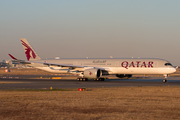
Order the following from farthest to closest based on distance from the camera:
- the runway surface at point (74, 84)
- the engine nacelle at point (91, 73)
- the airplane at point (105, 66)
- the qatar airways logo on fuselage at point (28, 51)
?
the qatar airways logo on fuselage at point (28, 51)
the engine nacelle at point (91, 73)
the airplane at point (105, 66)
the runway surface at point (74, 84)

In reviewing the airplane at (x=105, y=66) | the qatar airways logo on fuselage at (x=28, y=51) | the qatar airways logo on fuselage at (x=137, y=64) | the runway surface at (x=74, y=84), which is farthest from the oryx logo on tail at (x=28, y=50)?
the qatar airways logo on fuselage at (x=137, y=64)

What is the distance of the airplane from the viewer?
47.7 meters

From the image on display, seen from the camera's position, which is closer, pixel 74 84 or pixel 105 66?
pixel 74 84

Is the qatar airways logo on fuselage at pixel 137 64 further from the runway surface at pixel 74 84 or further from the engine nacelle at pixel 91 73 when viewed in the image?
the engine nacelle at pixel 91 73

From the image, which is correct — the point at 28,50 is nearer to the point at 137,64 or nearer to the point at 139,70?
the point at 137,64

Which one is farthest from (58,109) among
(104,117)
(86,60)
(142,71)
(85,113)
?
(86,60)

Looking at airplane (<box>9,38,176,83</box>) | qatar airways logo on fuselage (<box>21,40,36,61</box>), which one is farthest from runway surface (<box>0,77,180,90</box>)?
qatar airways logo on fuselage (<box>21,40,36,61</box>)

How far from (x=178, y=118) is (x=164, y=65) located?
117ft

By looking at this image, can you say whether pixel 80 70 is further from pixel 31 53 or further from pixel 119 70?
pixel 31 53

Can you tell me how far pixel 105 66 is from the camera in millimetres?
51875

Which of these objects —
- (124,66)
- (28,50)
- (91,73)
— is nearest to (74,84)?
(91,73)

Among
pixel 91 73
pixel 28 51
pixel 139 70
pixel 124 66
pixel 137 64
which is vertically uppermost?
pixel 28 51

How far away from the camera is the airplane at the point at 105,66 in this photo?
47656mm

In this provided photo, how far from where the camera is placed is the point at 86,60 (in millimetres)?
55156
